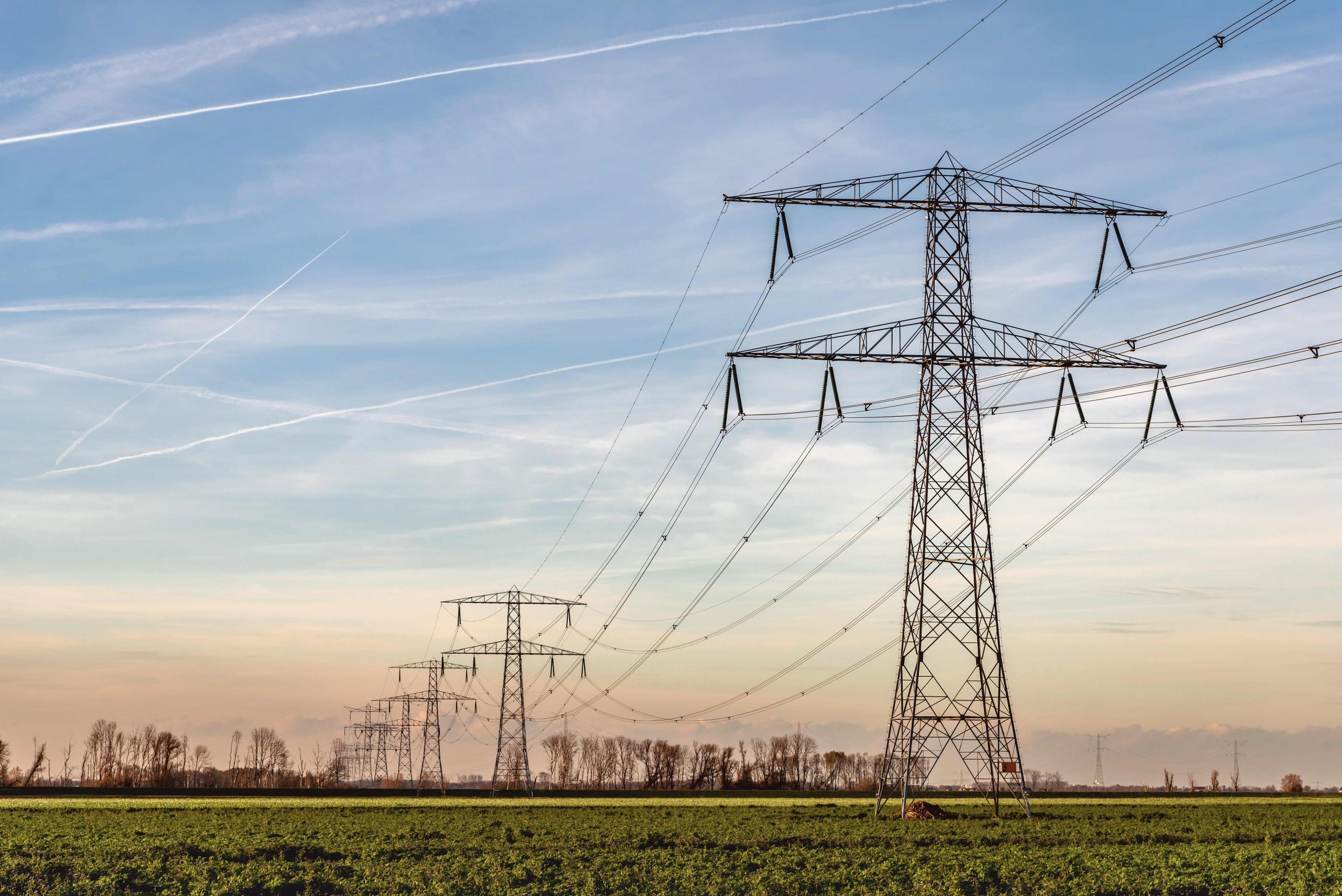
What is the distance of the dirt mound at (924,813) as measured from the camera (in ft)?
179

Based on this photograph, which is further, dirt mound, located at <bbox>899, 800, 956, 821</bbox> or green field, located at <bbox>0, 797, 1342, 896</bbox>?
dirt mound, located at <bbox>899, 800, 956, 821</bbox>

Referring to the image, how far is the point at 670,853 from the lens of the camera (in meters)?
42.5

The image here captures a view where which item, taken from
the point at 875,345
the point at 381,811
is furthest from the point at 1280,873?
the point at 381,811

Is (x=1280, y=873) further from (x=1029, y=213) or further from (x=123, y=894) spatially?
(x=123, y=894)

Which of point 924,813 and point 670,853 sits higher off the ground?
point 670,853

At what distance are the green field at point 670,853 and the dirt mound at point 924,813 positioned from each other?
129cm

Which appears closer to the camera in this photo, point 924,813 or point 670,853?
point 670,853

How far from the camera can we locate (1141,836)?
5003cm

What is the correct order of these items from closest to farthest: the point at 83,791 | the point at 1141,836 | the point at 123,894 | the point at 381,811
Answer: the point at 123,894
the point at 1141,836
the point at 381,811
the point at 83,791

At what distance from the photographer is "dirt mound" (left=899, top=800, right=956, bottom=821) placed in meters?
54.7

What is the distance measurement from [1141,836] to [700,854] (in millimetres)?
21155

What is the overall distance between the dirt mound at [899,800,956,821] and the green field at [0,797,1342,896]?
1.29m

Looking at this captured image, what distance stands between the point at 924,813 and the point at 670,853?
17747 mm

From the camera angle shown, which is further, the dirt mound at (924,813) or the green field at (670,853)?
the dirt mound at (924,813)
